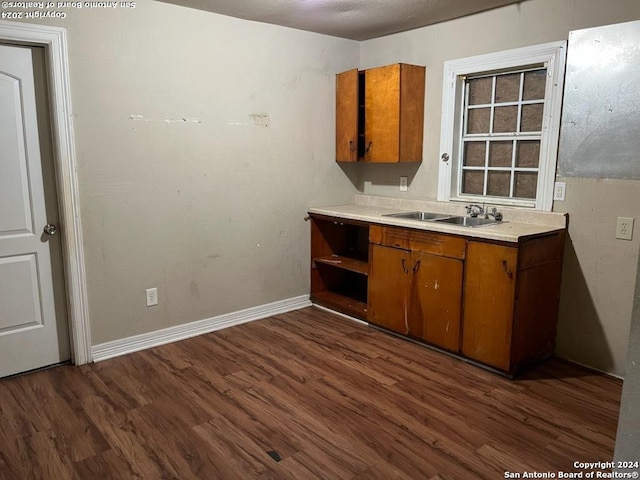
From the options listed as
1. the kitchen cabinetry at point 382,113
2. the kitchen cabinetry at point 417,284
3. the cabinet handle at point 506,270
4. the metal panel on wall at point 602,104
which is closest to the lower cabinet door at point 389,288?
the kitchen cabinetry at point 417,284

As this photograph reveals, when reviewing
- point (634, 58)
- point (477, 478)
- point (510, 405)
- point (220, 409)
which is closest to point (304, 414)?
point (220, 409)

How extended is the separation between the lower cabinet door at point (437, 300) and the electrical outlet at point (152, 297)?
181cm

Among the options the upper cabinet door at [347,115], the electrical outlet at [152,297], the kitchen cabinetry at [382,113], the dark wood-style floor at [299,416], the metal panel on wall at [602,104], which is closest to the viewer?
the dark wood-style floor at [299,416]

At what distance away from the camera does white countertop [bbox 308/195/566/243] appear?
2.93 meters

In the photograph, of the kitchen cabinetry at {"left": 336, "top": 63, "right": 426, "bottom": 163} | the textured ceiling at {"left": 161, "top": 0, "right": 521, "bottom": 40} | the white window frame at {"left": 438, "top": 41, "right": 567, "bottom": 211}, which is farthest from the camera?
the kitchen cabinetry at {"left": 336, "top": 63, "right": 426, "bottom": 163}

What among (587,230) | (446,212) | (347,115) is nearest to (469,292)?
(587,230)

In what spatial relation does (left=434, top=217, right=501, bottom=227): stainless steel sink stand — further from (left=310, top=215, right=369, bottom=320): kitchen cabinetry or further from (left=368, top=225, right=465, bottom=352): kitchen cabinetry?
(left=310, top=215, right=369, bottom=320): kitchen cabinetry

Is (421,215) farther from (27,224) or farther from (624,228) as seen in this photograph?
(27,224)

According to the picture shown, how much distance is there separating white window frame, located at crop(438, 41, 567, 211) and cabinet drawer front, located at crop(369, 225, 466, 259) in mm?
628

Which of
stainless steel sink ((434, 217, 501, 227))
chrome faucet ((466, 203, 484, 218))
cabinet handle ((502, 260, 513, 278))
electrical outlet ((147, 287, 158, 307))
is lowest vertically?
electrical outlet ((147, 287, 158, 307))

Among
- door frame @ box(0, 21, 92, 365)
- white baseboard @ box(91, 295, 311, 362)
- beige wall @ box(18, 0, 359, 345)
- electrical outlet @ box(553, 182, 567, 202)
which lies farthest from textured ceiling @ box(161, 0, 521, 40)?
white baseboard @ box(91, 295, 311, 362)

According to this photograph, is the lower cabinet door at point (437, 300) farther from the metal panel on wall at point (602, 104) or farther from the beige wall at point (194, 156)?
the beige wall at point (194, 156)

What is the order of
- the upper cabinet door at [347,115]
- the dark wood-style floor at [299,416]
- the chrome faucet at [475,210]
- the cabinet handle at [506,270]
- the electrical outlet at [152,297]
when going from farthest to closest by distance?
the upper cabinet door at [347,115], the chrome faucet at [475,210], the electrical outlet at [152,297], the cabinet handle at [506,270], the dark wood-style floor at [299,416]

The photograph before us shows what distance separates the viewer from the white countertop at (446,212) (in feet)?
9.61
